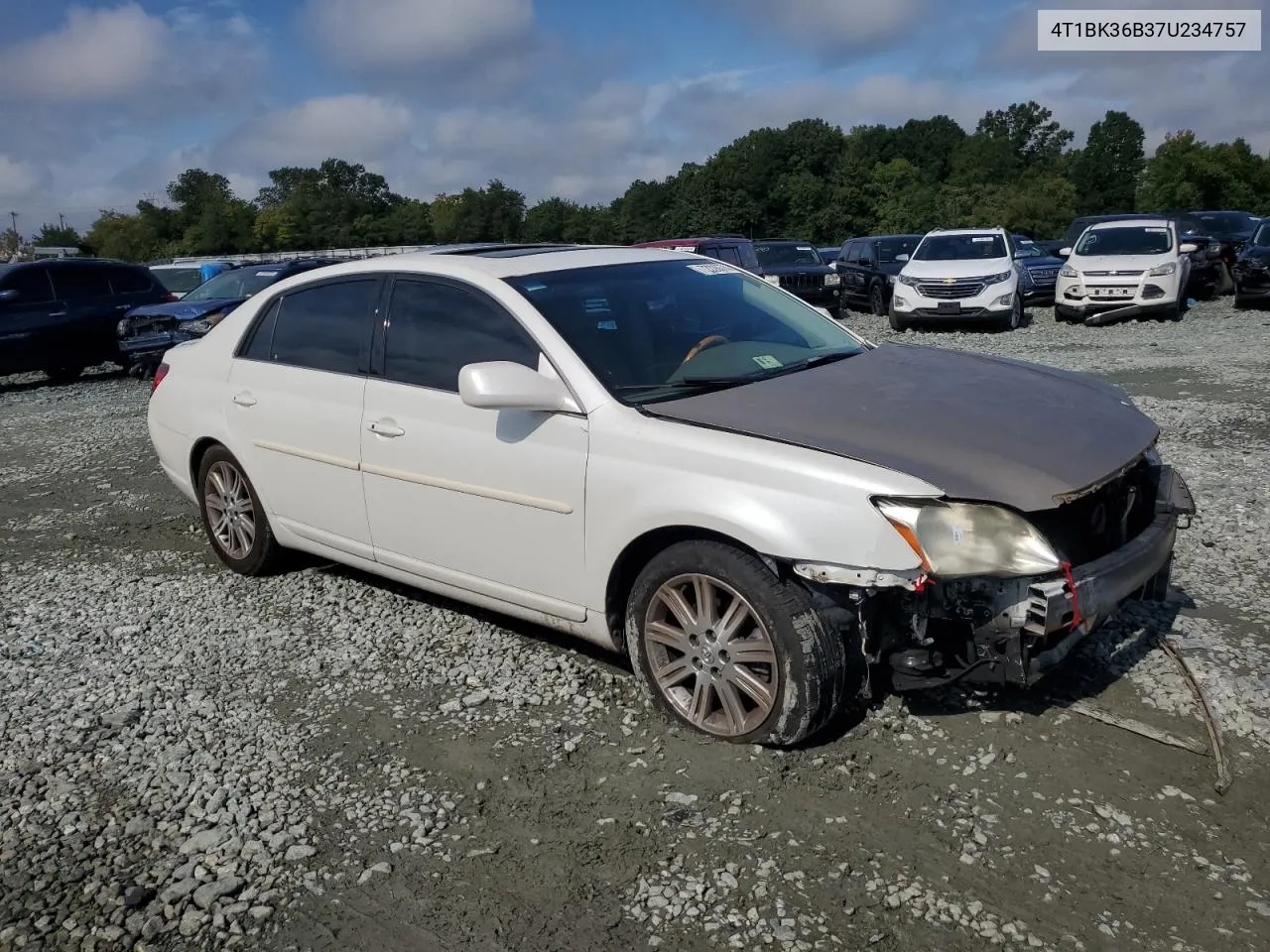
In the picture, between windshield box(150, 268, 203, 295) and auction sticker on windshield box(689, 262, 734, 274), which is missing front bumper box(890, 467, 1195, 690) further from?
windshield box(150, 268, 203, 295)

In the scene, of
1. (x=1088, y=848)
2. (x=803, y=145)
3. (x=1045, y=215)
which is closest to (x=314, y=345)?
(x=1088, y=848)

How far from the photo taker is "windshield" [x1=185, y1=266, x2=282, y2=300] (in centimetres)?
1586

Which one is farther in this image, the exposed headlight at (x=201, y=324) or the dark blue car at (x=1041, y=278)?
the dark blue car at (x=1041, y=278)

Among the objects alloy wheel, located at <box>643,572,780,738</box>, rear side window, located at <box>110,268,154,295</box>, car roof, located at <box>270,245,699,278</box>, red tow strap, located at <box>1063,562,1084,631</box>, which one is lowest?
alloy wheel, located at <box>643,572,780,738</box>

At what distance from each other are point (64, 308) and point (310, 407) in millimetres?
12576

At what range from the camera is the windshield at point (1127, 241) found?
58.0 feet

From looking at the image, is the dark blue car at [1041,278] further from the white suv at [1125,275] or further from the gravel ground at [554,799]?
the gravel ground at [554,799]

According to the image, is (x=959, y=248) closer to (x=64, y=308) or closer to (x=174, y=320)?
(x=174, y=320)

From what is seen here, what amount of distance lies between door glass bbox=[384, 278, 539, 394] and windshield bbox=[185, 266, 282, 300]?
11934mm

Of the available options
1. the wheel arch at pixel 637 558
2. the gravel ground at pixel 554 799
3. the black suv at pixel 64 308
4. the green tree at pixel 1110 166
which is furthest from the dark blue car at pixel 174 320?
the green tree at pixel 1110 166

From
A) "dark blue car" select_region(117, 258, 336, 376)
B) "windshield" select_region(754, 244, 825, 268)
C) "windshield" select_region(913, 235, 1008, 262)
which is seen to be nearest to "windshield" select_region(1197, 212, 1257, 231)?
"windshield" select_region(913, 235, 1008, 262)

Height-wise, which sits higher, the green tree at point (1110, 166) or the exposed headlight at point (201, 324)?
the green tree at point (1110, 166)

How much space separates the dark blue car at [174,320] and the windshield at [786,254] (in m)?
9.71

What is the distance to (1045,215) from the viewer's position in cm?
6725
